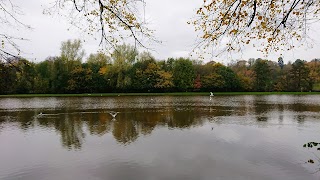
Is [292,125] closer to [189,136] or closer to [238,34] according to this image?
[189,136]

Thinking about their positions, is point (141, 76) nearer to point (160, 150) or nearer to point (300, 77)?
point (300, 77)

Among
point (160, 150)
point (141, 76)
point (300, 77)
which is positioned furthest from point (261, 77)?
point (160, 150)

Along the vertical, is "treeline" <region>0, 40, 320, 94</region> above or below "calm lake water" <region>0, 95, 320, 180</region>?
above

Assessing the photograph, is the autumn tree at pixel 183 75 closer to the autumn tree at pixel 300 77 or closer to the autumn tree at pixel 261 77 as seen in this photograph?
the autumn tree at pixel 261 77

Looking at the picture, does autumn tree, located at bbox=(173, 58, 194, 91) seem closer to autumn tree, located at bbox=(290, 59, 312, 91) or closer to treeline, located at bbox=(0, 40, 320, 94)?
treeline, located at bbox=(0, 40, 320, 94)

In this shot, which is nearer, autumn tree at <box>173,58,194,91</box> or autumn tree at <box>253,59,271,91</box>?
autumn tree at <box>173,58,194,91</box>

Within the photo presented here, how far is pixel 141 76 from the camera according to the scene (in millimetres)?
60188

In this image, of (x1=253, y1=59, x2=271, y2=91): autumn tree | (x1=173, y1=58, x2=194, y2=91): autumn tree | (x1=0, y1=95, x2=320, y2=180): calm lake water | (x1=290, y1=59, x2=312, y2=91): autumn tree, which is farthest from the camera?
(x1=253, y1=59, x2=271, y2=91): autumn tree

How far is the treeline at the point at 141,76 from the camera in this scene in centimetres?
5788

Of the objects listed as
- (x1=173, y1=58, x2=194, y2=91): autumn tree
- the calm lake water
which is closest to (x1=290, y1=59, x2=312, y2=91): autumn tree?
(x1=173, y1=58, x2=194, y2=91): autumn tree

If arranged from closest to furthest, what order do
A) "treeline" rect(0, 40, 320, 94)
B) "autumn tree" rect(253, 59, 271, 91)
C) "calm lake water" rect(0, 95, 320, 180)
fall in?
1. "calm lake water" rect(0, 95, 320, 180)
2. "treeline" rect(0, 40, 320, 94)
3. "autumn tree" rect(253, 59, 271, 91)

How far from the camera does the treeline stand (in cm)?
5788

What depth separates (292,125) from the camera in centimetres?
1781

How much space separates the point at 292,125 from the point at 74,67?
4869cm
